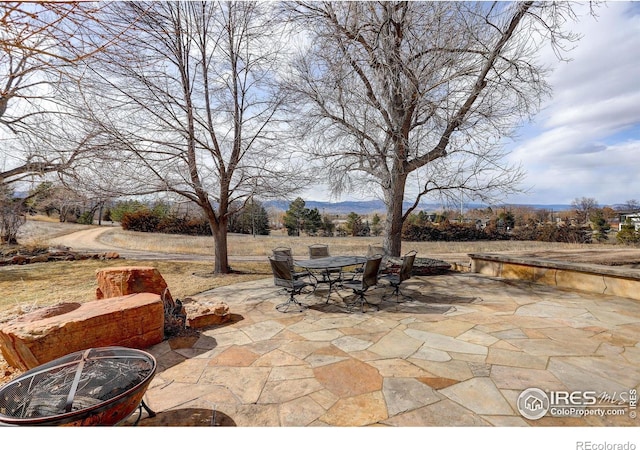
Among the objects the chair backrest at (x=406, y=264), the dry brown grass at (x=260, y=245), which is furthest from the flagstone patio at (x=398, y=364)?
the dry brown grass at (x=260, y=245)

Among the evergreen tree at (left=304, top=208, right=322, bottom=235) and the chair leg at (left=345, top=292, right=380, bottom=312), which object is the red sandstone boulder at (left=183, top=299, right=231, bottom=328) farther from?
the evergreen tree at (left=304, top=208, right=322, bottom=235)

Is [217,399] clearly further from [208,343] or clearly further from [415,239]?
[415,239]

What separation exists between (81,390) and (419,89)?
5.88 meters

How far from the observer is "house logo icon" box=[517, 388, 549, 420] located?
6.51ft

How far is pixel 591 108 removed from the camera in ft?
14.1

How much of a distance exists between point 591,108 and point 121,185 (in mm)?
8761

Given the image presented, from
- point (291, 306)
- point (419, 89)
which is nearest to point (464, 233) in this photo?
point (419, 89)

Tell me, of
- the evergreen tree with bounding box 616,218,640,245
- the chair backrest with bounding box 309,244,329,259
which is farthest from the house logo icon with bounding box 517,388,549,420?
the evergreen tree with bounding box 616,218,640,245

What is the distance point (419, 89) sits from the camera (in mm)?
5270

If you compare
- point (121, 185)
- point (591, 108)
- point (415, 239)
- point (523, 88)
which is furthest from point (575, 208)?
point (121, 185)

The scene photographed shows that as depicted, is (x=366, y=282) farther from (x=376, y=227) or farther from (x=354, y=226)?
(x=376, y=227)

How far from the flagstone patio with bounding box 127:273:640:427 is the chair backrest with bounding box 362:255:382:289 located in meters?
0.47
